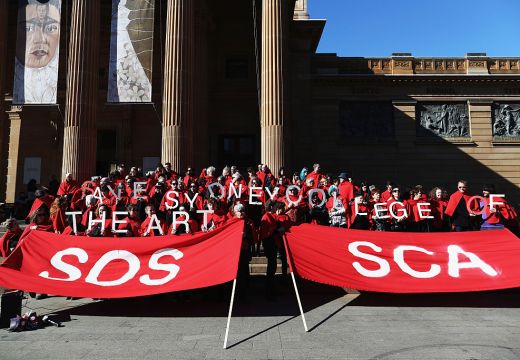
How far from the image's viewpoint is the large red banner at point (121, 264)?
268 inches

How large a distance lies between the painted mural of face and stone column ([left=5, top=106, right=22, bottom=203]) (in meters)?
8.69

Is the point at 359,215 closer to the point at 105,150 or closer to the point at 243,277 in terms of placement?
the point at 243,277

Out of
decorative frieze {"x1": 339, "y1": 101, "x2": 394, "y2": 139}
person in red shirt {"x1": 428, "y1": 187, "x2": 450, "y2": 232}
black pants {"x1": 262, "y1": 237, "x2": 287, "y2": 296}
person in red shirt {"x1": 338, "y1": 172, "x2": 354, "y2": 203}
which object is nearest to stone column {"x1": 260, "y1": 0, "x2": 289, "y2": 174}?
person in red shirt {"x1": 338, "y1": 172, "x2": 354, "y2": 203}

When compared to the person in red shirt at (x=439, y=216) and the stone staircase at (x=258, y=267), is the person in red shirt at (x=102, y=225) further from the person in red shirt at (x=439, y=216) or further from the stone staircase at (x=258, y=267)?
the person in red shirt at (x=439, y=216)

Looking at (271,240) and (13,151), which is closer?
(271,240)

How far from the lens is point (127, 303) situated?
8.23 m

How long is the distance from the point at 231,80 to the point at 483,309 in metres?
21.9

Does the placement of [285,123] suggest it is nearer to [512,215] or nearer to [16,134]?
[512,215]

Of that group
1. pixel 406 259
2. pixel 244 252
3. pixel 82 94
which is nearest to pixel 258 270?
pixel 244 252

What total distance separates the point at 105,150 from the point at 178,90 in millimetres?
10928

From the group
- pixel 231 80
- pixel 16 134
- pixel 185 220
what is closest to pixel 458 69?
pixel 231 80

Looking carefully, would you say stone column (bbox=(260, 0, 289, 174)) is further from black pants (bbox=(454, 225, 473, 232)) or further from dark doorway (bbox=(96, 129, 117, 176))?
dark doorway (bbox=(96, 129, 117, 176))

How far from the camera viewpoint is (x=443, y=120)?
26672mm

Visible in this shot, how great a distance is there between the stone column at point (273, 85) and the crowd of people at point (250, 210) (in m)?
4.29
